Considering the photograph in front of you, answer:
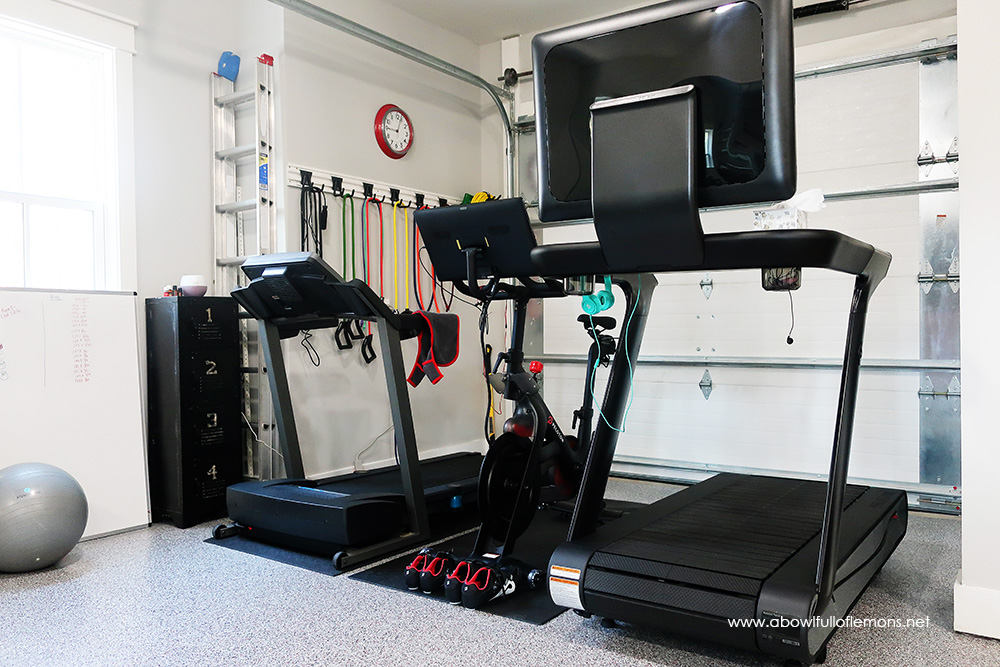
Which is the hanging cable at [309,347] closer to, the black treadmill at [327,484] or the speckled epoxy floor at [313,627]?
the black treadmill at [327,484]

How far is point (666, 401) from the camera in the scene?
539 centimetres

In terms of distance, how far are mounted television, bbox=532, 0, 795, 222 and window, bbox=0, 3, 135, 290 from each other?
3.32 meters

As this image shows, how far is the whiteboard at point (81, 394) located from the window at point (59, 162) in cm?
45

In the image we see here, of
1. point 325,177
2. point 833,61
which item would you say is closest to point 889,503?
point 833,61

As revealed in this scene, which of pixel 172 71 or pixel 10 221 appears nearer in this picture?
pixel 10 221

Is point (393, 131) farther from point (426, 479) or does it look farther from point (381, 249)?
point (426, 479)

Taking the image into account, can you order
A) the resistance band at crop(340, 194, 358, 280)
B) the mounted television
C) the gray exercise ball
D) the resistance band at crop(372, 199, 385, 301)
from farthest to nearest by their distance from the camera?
1. the resistance band at crop(372, 199, 385, 301)
2. the resistance band at crop(340, 194, 358, 280)
3. the gray exercise ball
4. the mounted television

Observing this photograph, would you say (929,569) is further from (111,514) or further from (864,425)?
(111,514)

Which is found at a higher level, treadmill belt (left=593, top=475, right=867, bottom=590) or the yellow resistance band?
the yellow resistance band

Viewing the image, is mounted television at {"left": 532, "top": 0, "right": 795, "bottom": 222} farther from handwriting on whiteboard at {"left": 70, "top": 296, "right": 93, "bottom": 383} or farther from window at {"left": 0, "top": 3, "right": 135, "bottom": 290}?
window at {"left": 0, "top": 3, "right": 135, "bottom": 290}

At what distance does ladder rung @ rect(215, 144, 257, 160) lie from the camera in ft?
15.4

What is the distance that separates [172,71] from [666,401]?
3.91 meters

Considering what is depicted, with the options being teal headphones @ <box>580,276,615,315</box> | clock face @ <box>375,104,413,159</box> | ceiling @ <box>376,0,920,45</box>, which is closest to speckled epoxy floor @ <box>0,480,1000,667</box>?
teal headphones @ <box>580,276,615,315</box>

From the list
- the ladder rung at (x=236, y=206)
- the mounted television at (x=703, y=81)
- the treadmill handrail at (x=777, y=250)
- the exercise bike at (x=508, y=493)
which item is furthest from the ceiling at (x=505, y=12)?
the treadmill handrail at (x=777, y=250)
